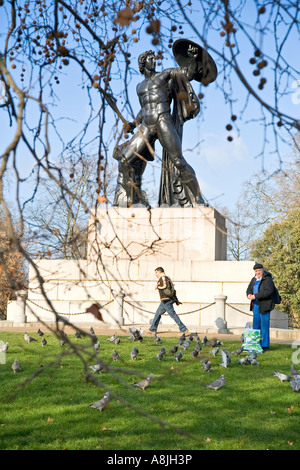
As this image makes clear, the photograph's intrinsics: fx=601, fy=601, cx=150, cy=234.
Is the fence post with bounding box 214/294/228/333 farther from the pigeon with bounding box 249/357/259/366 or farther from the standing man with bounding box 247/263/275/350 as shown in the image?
the pigeon with bounding box 249/357/259/366

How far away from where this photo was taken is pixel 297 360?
1025cm

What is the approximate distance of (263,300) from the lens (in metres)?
11.3

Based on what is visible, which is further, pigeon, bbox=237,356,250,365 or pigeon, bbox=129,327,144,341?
pigeon, bbox=129,327,144,341

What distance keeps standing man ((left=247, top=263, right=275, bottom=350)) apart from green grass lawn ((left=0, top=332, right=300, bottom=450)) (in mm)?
1865

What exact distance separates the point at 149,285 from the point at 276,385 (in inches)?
352

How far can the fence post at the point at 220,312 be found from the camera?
594 inches

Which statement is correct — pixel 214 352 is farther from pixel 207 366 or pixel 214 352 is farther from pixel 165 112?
pixel 165 112

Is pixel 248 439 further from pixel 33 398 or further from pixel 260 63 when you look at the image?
pixel 260 63

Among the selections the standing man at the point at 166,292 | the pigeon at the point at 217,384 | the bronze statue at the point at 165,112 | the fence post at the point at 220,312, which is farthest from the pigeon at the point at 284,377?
the bronze statue at the point at 165,112

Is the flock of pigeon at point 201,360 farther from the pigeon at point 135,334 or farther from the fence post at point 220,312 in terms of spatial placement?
the fence post at point 220,312

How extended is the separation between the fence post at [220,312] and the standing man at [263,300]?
11.8 ft

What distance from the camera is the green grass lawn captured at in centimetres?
563

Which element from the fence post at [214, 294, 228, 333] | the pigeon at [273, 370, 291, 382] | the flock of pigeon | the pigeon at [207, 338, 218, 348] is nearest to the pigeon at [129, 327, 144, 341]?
the flock of pigeon

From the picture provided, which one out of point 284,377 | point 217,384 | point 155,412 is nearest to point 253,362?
point 284,377
